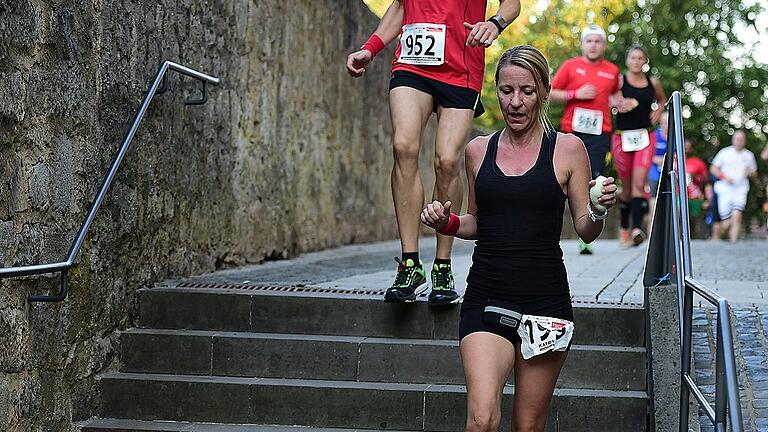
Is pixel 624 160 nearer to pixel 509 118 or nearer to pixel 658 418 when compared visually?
pixel 658 418

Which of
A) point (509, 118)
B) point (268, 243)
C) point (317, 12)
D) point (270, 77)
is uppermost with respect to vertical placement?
point (317, 12)

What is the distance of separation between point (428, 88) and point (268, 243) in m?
3.36

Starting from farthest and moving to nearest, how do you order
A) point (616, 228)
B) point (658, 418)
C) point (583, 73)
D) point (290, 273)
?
1. point (616, 228)
2. point (583, 73)
3. point (290, 273)
4. point (658, 418)

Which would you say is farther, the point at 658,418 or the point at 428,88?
the point at 428,88

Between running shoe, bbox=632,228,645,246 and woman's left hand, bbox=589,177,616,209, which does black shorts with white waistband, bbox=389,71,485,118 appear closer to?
woman's left hand, bbox=589,177,616,209

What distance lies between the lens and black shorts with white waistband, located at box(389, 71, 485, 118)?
572cm

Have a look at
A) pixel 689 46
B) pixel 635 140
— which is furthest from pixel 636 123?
pixel 689 46

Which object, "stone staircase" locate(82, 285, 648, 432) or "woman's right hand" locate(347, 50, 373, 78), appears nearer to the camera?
"stone staircase" locate(82, 285, 648, 432)

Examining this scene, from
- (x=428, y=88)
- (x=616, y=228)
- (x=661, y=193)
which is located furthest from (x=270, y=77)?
(x=616, y=228)

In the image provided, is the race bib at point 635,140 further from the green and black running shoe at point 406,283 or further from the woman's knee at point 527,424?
the woman's knee at point 527,424

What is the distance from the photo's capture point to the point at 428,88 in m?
5.76

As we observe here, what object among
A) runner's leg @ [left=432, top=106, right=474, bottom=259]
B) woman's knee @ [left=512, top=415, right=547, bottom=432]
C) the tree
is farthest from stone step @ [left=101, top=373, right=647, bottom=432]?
the tree

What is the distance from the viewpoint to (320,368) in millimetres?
5680

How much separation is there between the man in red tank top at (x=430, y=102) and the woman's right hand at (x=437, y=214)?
65.0 inches
